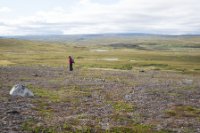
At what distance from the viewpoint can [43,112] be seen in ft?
88.2

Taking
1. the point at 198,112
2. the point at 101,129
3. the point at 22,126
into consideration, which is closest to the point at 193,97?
the point at 198,112

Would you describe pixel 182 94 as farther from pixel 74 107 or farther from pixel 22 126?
pixel 22 126

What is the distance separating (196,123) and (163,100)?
9.74 metres

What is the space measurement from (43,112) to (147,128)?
8053mm

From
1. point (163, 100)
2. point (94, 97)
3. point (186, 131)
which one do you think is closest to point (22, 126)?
point (186, 131)

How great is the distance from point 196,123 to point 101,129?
691cm

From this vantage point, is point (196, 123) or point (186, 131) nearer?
point (186, 131)

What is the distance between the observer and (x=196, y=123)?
2498 cm

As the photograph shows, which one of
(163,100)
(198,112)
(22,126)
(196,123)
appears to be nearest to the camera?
(22,126)

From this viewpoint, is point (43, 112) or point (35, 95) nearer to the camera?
point (43, 112)

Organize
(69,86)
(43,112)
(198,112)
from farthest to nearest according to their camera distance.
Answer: (69,86)
(198,112)
(43,112)

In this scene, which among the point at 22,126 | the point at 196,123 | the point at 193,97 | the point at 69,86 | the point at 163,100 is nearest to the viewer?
the point at 22,126

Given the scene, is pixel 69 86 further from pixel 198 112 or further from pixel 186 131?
pixel 186 131

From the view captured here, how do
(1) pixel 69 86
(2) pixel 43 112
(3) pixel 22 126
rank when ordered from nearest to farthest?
(3) pixel 22 126 → (2) pixel 43 112 → (1) pixel 69 86
